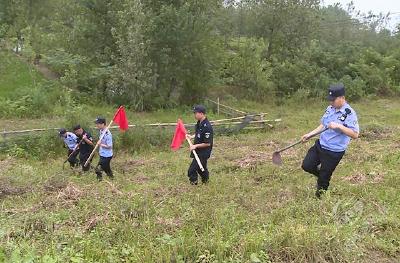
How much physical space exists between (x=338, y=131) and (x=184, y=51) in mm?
16605

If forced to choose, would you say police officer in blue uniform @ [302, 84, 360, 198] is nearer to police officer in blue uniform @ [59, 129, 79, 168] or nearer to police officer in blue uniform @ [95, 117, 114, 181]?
police officer in blue uniform @ [95, 117, 114, 181]

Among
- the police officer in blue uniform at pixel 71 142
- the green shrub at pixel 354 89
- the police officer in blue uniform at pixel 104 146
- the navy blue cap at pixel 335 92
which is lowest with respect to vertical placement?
the green shrub at pixel 354 89

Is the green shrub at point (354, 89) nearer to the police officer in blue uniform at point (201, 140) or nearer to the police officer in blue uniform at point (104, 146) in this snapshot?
the police officer in blue uniform at point (104, 146)

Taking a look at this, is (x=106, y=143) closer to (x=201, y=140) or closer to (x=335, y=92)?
(x=201, y=140)

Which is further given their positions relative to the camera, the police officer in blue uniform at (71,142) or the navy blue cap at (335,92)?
the police officer in blue uniform at (71,142)

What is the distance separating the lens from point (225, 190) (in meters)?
Answer: 7.56

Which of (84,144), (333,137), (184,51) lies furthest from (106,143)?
(184,51)

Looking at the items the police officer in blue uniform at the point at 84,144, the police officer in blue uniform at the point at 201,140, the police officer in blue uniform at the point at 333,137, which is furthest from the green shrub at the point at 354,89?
the police officer in blue uniform at the point at 333,137

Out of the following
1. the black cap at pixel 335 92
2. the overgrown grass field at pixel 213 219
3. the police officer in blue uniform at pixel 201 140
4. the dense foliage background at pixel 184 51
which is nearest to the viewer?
the overgrown grass field at pixel 213 219

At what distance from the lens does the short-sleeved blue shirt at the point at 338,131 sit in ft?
20.2

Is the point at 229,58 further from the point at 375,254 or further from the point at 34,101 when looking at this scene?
the point at 375,254

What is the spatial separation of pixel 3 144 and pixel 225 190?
9074 mm

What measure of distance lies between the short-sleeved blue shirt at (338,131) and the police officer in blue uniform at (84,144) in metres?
5.35

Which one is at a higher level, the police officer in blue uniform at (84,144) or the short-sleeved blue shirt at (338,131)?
the short-sleeved blue shirt at (338,131)
